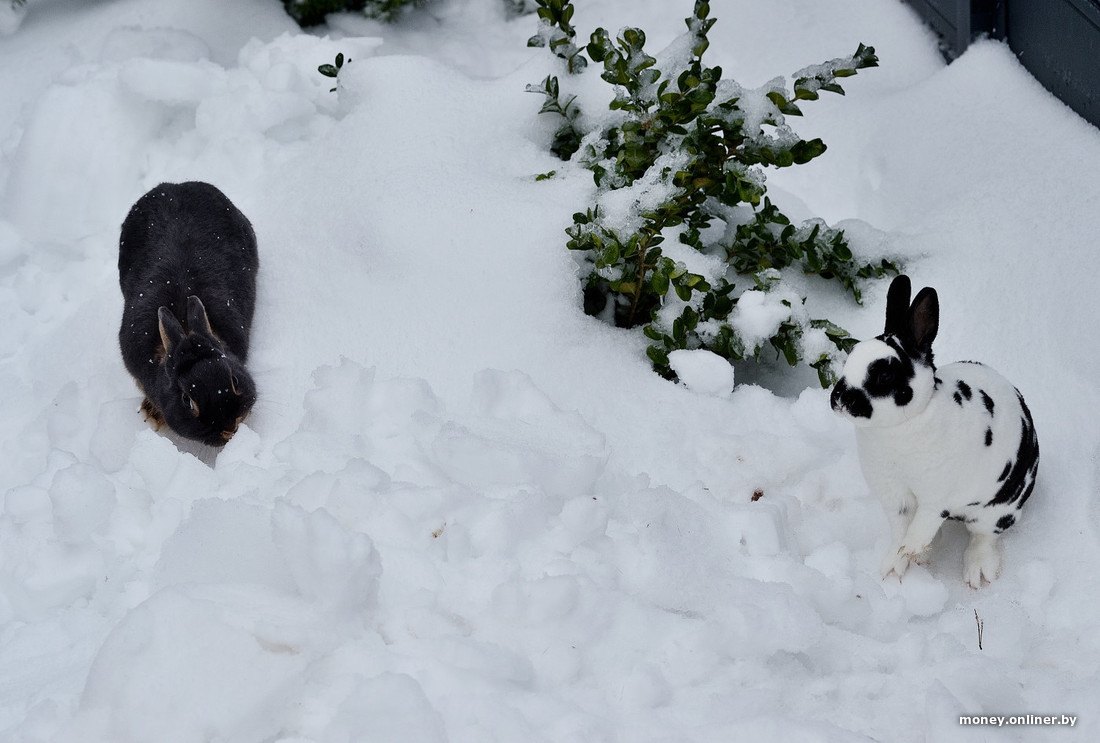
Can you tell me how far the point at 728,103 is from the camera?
2.44 m

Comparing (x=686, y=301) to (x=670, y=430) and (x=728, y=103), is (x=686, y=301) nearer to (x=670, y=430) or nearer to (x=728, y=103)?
(x=670, y=430)

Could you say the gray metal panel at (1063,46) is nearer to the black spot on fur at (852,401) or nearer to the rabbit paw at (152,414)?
the black spot on fur at (852,401)

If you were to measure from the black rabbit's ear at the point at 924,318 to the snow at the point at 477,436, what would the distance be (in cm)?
45

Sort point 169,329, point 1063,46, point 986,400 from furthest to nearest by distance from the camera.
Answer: point 1063,46 → point 169,329 → point 986,400

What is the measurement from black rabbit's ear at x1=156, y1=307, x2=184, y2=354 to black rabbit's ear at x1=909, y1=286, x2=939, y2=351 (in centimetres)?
177

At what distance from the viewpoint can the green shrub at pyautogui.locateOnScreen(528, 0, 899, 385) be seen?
2.41 m

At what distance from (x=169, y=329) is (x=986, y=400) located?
1935 millimetres

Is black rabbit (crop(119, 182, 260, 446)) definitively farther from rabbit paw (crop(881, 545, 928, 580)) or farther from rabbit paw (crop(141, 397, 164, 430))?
rabbit paw (crop(881, 545, 928, 580))

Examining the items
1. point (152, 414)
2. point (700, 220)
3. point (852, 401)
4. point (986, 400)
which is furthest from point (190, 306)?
point (986, 400)

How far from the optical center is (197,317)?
2.56 metres

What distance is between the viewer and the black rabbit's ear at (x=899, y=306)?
191 cm

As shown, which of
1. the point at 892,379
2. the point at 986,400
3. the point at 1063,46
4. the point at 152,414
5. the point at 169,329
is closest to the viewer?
the point at 892,379

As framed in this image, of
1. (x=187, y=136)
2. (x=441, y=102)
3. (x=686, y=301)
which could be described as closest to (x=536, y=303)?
(x=686, y=301)

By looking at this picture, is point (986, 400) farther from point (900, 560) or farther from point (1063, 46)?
point (1063, 46)
